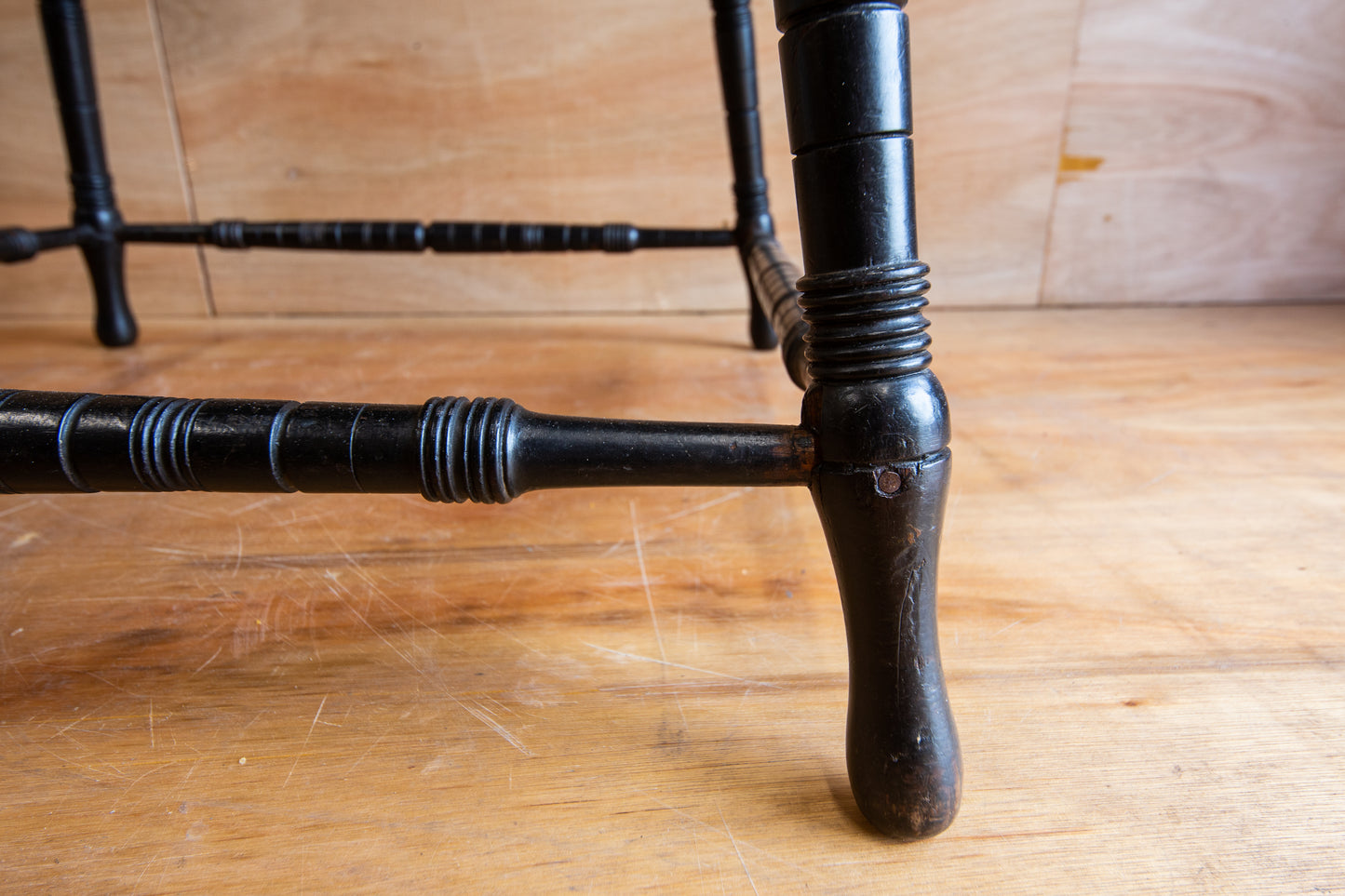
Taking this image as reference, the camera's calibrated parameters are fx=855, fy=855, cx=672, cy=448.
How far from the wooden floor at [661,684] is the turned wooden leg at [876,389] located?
0.04m

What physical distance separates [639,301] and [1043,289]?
77cm

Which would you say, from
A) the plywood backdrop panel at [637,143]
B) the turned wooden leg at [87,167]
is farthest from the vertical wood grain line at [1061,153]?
the turned wooden leg at [87,167]

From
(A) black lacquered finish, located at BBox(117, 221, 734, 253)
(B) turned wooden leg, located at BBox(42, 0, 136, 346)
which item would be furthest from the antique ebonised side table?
(B) turned wooden leg, located at BBox(42, 0, 136, 346)

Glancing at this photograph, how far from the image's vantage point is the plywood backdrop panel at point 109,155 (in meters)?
1.42

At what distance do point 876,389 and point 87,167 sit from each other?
4.31ft

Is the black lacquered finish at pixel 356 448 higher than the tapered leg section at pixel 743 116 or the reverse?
the reverse

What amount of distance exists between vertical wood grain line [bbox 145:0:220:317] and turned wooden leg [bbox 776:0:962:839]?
1.43 metres

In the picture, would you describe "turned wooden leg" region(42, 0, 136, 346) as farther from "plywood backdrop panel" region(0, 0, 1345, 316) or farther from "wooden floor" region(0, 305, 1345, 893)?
"wooden floor" region(0, 305, 1345, 893)

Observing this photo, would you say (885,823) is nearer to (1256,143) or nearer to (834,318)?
(834,318)

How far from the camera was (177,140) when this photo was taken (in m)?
1.49

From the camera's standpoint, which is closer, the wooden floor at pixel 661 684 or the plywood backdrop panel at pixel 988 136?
the wooden floor at pixel 661 684

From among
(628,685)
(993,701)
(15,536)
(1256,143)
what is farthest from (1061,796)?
(1256,143)

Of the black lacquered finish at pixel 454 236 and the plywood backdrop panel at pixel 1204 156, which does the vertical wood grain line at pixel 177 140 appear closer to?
the black lacquered finish at pixel 454 236

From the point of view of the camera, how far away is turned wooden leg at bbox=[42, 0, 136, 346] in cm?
118
